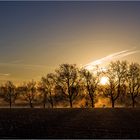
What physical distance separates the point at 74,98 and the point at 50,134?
71.7 metres

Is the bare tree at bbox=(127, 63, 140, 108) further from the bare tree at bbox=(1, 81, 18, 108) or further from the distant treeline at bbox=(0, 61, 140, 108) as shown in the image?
the bare tree at bbox=(1, 81, 18, 108)

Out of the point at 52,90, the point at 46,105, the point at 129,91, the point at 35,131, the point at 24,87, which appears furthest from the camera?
the point at 24,87

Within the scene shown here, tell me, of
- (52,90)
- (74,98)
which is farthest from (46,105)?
(74,98)

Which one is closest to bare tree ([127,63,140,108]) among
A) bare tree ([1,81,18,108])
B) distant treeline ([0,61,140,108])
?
distant treeline ([0,61,140,108])

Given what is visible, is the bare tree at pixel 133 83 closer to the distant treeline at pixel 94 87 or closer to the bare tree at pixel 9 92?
the distant treeline at pixel 94 87

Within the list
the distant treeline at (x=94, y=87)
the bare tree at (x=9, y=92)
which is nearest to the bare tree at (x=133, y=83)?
the distant treeline at (x=94, y=87)

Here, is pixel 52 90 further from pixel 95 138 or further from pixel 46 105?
pixel 95 138

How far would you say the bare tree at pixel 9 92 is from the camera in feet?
409

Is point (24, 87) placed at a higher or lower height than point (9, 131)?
higher

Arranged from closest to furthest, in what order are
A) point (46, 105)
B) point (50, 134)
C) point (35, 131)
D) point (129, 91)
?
point (50, 134) < point (35, 131) < point (129, 91) < point (46, 105)

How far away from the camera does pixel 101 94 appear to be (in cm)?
9619

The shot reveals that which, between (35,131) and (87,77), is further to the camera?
(87,77)

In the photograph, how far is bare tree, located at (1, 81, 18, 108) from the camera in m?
125

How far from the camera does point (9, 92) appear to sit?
12656 cm
